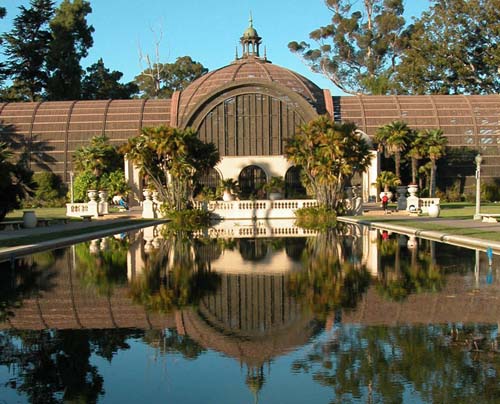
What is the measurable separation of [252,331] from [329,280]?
536cm

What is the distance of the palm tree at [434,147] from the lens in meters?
61.9

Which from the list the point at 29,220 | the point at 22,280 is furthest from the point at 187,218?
the point at 22,280

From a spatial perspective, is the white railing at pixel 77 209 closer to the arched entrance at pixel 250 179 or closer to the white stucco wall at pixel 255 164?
the white stucco wall at pixel 255 164

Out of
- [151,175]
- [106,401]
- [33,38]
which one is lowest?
[106,401]

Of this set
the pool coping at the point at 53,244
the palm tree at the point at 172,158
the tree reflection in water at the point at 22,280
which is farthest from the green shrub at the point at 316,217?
the tree reflection in water at the point at 22,280

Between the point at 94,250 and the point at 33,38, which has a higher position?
the point at 33,38

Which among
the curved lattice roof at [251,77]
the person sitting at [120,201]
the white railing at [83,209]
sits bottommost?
the white railing at [83,209]

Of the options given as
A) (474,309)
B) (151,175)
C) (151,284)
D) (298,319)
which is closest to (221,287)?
(151,284)

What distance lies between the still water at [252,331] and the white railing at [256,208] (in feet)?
94.6

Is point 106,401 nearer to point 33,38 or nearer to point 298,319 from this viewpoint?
point 298,319

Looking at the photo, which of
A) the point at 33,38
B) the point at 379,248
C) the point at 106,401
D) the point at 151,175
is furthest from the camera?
the point at 33,38

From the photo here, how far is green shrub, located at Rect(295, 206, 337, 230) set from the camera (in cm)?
4000

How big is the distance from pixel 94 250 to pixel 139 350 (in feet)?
51.6

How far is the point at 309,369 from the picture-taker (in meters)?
8.48
